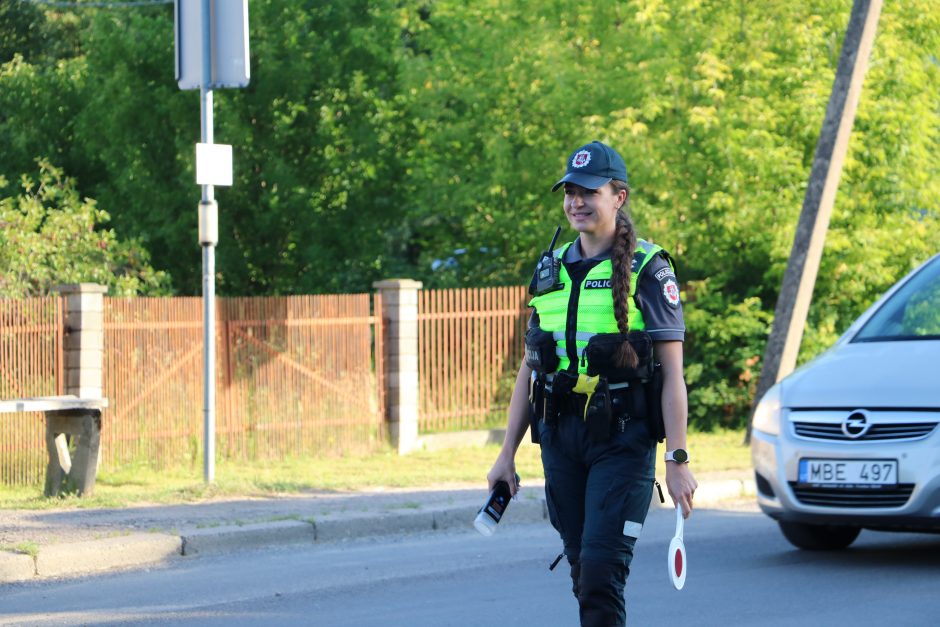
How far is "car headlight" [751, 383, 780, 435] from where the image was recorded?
8.55m

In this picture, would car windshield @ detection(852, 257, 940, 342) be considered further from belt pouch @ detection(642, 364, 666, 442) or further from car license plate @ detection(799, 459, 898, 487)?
belt pouch @ detection(642, 364, 666, 442)

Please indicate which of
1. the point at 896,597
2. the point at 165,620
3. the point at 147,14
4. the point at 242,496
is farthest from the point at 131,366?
the point at 147,14

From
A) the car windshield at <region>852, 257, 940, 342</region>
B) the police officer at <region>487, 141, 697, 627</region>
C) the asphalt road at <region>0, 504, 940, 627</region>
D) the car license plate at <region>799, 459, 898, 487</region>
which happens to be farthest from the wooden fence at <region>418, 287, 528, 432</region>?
the police officer at <region>487, 141, 697, 627</region>

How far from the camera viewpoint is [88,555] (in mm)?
8672

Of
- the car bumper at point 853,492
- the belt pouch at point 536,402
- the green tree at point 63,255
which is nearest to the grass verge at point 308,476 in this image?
the green tree at point 63,255

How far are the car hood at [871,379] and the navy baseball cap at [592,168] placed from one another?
3.80 meters

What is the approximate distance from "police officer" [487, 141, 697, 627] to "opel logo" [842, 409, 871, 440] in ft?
11.9

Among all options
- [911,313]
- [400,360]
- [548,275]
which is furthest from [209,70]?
[548,275]

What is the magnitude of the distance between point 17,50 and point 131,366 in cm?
1572

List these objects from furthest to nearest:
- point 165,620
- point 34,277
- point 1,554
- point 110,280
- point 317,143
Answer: point 317,143
point 110,280
point 34,277
point 1,554
point 165,620

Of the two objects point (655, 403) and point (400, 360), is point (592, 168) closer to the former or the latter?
point (655, 403)

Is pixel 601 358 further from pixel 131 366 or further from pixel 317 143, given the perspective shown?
pixel 317 143

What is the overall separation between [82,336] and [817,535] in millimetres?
6470

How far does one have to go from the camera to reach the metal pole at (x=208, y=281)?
11.9m
